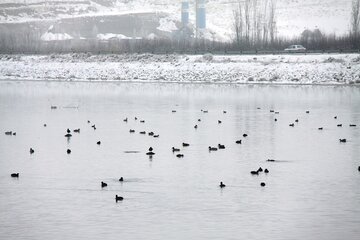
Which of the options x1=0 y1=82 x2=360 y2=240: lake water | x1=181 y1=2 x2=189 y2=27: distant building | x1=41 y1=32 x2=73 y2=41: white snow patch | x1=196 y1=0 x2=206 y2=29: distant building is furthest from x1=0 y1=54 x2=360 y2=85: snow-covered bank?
x1=181 y1=2 x2=189 y2=27: distant building

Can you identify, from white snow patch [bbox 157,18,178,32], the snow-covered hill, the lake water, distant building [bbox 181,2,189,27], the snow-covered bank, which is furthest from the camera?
white snow patch [bbox 157,18,178,32]

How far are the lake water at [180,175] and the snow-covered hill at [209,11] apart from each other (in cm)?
10186

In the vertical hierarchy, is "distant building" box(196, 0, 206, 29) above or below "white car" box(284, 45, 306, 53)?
above

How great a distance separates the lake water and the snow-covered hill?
334 ft

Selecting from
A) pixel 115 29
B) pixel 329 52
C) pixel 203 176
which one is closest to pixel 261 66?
pixel 329 52

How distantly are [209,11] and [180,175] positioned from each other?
147610 mm

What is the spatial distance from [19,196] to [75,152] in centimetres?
742

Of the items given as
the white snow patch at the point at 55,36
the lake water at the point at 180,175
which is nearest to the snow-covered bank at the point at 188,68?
the lake water at the point at 180,175

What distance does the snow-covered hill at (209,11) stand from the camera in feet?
476

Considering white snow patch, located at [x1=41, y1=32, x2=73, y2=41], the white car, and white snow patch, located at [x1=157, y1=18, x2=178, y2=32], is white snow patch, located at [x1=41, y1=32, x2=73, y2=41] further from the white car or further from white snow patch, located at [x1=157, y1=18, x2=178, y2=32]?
the white car

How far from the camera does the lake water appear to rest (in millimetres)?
16500

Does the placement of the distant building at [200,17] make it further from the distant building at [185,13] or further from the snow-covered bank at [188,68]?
the snow-covered bank at [188,68]

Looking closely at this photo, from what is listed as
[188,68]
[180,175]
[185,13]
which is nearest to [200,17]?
[185,13]

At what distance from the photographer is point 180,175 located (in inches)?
876
